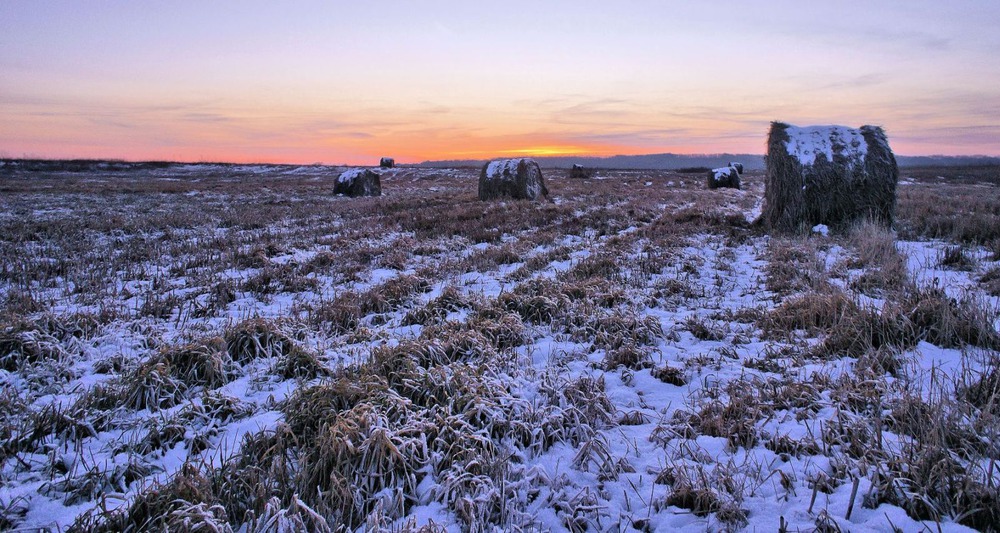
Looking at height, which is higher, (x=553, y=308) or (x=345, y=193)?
(x=345, y=193)

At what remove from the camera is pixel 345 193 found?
22.6m

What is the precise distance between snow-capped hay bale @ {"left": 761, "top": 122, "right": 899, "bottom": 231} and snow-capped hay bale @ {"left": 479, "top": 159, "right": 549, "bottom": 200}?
930 cm

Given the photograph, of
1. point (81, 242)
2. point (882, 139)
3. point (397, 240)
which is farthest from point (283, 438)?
point (882, 139)

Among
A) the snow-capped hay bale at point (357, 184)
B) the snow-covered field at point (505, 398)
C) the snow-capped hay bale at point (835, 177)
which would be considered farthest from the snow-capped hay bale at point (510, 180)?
the snow-covered field at point (505, 398)

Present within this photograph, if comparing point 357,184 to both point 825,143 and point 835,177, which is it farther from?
point 835,177

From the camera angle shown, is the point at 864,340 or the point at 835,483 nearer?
the point at 835,483

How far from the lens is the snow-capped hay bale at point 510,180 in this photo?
18.5m

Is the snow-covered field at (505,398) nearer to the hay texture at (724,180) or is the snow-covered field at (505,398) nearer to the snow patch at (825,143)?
the snow patch at (825,143)

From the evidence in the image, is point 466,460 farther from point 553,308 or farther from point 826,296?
point 826,296

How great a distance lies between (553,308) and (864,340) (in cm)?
271

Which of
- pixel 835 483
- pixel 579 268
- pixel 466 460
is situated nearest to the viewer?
pixel 835 483

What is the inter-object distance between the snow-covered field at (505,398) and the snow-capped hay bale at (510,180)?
37.7ft

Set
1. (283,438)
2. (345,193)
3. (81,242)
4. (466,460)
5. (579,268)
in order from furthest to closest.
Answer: (345,193) → (81,242) → (579,268) → (283,438) → (466,460)

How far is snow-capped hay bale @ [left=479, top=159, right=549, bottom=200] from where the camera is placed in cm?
1855
